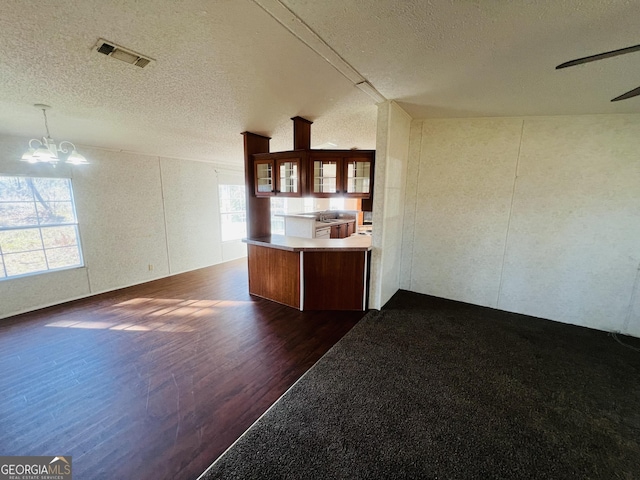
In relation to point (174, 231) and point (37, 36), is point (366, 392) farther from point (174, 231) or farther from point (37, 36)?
point (174, 231)

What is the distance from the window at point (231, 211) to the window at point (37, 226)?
114 inches

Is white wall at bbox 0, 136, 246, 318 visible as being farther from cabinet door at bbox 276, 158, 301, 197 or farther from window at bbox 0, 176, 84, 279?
cabinet door at bbox 276, 158, 301, 197

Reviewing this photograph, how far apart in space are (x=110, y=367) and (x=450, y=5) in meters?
3.83

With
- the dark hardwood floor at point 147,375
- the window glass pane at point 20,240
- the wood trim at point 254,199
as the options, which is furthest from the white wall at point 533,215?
the window glass pane at point 20,240

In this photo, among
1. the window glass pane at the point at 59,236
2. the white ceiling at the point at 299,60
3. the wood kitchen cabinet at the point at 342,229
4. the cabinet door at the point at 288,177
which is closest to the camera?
the white ceiling at the point at 299,60

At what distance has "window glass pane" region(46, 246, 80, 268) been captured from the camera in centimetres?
396

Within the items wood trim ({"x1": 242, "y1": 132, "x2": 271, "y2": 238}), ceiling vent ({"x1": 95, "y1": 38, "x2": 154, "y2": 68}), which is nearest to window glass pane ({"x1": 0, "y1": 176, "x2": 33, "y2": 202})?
wood trim ({"x1": 242, "y1": 132, "x2": 271, "y2": 238})

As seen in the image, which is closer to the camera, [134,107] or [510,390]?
[510,390]

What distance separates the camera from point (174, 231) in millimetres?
5566

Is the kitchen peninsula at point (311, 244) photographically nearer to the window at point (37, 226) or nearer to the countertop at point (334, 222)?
the countertop at point (334, 222)

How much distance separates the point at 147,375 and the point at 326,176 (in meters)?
2.95

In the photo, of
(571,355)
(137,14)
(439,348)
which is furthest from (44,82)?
(571,355)

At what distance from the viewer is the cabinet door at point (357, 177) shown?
3.36 metres

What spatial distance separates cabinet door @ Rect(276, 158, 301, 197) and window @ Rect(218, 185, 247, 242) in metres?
3.07
